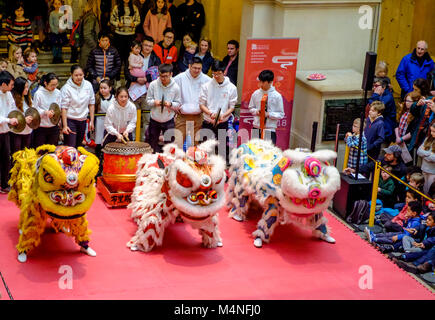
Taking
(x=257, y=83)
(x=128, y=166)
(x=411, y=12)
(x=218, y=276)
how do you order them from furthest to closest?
(x=411, y=12) < (x=257, y=83) < (x=128, y=166) < (x=218, y=276)

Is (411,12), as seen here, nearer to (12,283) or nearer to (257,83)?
(257,83)

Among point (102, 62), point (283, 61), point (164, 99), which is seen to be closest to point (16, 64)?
point (102, 62)

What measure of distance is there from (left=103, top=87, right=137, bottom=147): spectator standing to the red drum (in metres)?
0.33

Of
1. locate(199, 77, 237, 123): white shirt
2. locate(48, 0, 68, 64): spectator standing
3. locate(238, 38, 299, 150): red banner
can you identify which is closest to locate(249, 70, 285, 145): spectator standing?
locate(199, 77, 237, 123): white shirt

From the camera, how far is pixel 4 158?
966 cm

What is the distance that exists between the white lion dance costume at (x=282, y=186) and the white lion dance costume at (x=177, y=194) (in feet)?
2.13

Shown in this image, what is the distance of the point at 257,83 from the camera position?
11305 millimetres

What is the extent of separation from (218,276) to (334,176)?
1.66m

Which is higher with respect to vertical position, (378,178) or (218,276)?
(378,178)

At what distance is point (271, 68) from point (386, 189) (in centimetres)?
271

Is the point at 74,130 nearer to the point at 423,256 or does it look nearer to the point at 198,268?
the point at 198,268

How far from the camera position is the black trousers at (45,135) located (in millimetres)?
9914

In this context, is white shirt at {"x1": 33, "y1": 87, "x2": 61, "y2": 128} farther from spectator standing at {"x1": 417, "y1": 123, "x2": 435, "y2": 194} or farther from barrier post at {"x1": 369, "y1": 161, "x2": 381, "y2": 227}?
spectator standing at {"x1": 417, "y1": 123, "x2": 435, "y2": 194}
